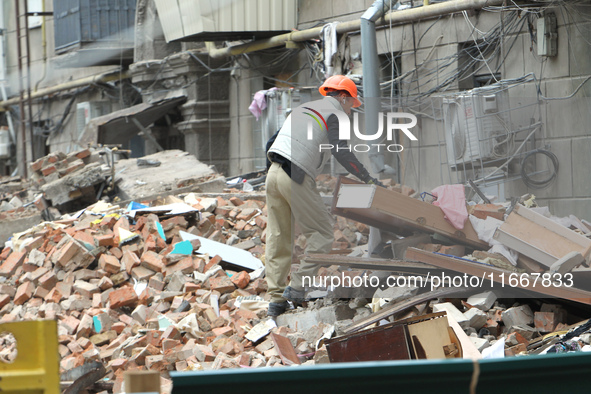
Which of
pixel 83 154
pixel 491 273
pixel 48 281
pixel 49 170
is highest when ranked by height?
pixel 83 154

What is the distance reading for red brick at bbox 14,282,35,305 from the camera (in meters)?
8.02

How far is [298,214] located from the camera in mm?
6180

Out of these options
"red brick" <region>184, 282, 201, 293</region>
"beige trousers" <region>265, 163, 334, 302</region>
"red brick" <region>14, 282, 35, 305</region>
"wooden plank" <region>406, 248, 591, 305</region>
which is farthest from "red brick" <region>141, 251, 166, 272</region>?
"wooden plank" <region>406, 248, 591, 305</region>

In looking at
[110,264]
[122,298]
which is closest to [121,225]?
[110,264]

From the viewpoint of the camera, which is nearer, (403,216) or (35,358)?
(35,358)

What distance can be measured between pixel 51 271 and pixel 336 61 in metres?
5.59

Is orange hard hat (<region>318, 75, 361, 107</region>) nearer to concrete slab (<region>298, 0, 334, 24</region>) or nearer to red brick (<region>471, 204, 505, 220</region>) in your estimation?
red brick (<region>471, 204, 505, 220</region>)

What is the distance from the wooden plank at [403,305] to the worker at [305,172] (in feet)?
2.28

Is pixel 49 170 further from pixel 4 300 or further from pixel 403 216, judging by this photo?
pixel 403 216

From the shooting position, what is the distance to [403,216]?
5.80 meters

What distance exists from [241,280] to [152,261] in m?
1.04

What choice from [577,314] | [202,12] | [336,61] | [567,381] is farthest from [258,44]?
[567,381]

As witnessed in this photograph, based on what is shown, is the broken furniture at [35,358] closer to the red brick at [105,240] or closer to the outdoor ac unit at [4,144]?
the red brick at [105,240]

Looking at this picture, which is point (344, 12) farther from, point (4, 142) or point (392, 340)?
point (4, 142)
